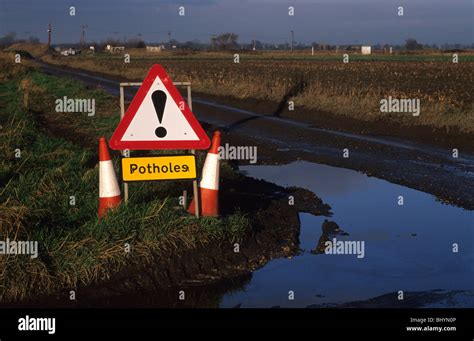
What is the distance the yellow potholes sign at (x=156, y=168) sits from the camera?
853cm

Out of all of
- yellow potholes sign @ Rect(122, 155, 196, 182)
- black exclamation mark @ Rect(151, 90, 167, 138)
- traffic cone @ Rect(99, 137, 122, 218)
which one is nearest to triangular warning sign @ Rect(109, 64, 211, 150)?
black exclamation mark @ Rect(151, 90, 167, 138)

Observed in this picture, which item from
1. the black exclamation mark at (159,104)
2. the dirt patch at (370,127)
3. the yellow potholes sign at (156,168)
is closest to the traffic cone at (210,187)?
the yellow potholes sign at (156,168)

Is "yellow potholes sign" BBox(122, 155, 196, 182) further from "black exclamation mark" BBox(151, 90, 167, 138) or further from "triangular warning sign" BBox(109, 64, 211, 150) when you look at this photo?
"black exclamation mark" BBox(151, 90, 167, 138)

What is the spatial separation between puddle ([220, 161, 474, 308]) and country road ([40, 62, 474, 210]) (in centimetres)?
54

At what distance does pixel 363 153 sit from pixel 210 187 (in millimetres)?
7112

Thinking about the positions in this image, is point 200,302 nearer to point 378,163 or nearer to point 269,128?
point 378,163

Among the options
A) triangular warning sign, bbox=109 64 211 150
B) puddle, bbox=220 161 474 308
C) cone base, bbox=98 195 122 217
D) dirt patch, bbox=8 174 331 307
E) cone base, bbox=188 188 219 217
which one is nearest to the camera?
dirt patch, bbox=8 174 331 307

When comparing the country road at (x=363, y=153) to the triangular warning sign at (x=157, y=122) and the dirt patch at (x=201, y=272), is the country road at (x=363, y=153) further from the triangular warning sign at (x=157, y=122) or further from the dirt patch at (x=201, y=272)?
the triangular warning sign at (x=157, y=122)

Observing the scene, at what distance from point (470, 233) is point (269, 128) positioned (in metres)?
11.5

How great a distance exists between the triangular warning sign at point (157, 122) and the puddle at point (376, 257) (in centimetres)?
167

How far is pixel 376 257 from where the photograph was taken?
816 cm

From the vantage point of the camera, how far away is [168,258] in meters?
7.80

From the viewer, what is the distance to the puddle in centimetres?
699

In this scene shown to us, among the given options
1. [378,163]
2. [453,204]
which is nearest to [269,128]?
[378,163]
